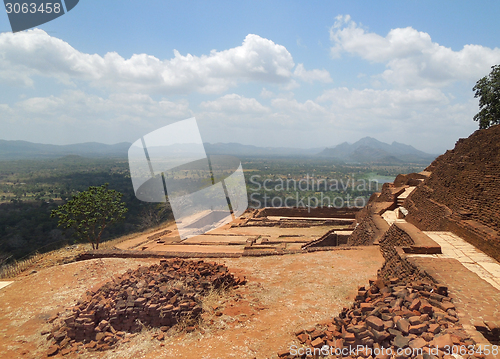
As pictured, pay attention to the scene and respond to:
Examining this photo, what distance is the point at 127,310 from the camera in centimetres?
529

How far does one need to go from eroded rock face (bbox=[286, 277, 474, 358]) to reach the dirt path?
0.61 m

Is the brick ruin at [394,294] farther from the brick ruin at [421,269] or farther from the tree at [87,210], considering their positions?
the tree at [87,210]

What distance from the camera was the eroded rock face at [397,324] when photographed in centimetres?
327

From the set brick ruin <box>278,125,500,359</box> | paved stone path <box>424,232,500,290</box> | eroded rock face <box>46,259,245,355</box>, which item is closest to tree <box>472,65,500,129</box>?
brick ruin <box>278,125,500,359</box>

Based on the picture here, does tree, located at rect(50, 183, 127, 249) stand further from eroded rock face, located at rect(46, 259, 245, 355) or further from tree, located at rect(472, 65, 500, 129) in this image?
tree, located at rect(472, 65, 500, 129)

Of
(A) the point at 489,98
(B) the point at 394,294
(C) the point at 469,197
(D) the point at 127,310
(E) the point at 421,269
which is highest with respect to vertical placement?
(A) the point at 489,98

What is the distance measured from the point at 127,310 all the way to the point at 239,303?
2.22 metres

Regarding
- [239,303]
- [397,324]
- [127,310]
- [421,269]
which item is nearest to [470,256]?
[421,269]

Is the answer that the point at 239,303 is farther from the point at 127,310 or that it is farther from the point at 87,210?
the point at 87,210

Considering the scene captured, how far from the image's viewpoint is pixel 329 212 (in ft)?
79.0

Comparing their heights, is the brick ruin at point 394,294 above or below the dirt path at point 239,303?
above

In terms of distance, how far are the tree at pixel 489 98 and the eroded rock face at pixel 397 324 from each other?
16776 millimetres

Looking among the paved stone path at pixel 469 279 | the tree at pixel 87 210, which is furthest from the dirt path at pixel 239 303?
the tree at pixel 87 210

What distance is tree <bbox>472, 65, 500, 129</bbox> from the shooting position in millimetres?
15820
